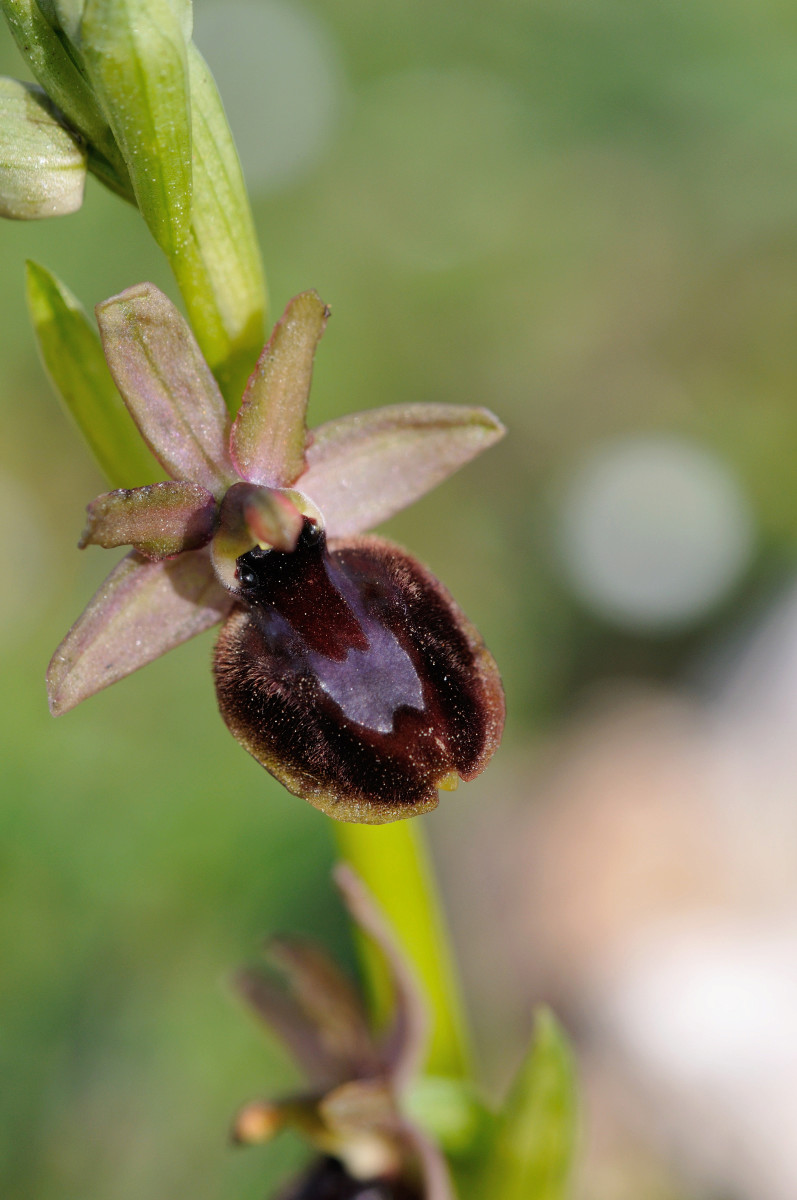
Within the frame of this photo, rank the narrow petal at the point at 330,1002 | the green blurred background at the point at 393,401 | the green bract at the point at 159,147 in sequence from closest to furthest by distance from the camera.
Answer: the green bract at the point at 159,147 → the narrow petal at the point at 330,1002 → the green blurred background at the point at 393,401

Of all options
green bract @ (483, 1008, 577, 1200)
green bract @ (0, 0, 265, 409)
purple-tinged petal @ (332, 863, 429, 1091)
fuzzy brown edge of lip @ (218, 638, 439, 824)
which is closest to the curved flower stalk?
fuzzy brown edge of lip @ (218, 638, 439, 824)

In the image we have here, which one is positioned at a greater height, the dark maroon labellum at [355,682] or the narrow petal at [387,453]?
the narrow petal at [387,453]

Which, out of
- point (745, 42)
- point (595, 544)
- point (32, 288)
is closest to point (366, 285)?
point (595, 544)

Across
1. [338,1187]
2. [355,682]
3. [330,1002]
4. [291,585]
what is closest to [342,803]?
[355,682]

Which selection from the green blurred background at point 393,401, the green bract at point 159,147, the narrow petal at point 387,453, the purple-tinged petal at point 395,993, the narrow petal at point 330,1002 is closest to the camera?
the green bract at point 159,147

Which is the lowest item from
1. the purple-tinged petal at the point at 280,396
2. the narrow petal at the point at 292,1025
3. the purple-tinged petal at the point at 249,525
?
the narrow petal at the point at 292,1025

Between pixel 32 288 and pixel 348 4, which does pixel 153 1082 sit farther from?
pixel 348 4

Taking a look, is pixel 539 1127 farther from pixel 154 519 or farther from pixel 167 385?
pixel 167 385

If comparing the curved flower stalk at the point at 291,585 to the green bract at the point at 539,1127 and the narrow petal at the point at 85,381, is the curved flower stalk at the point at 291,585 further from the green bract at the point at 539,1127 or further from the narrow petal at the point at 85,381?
the green bract at the point at 539,1127

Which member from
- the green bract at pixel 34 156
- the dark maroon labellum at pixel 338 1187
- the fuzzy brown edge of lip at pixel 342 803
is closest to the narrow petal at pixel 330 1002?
the dark maroon labellum at pixel 338 1187
